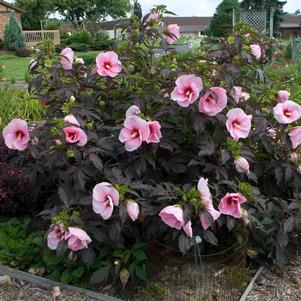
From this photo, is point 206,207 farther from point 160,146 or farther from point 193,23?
point 193,23

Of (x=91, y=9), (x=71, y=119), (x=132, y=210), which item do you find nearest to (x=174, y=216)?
(x=132, y=210)

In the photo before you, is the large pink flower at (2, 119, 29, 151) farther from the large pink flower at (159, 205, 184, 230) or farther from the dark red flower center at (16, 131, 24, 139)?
the large pink flower at (159, 205, 184, 230)

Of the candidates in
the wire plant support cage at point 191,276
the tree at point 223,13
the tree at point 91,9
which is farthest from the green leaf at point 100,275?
the tree at point 91,9

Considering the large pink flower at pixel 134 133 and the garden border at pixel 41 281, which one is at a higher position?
the large pink flower at pixel 134 133

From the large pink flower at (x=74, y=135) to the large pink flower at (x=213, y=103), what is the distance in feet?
1.89

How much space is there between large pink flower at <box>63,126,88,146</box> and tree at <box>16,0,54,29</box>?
182 ft

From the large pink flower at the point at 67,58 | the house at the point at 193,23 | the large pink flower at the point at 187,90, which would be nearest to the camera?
the large pink flower at the point at 187,90

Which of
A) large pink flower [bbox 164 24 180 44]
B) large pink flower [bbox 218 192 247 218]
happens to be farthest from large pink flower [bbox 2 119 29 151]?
large pink flower [bbox 218 192 247 218]

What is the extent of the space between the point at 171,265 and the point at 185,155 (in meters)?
0.57

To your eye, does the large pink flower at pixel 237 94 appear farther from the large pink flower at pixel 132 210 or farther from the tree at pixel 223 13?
the tree at pixel 223 13

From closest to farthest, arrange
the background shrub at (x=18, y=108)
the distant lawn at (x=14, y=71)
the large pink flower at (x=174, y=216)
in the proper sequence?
the large pink flower at (x=174, y=216)
the background shrub at (x=18, y=108)
the distant lawn at (x=14, y=71)

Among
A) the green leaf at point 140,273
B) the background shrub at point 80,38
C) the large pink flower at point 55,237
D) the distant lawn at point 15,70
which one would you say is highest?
the large pink flower at point 55,237

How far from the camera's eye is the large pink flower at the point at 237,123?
2.40m

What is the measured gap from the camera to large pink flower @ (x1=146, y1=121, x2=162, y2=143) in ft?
A: 7.64
